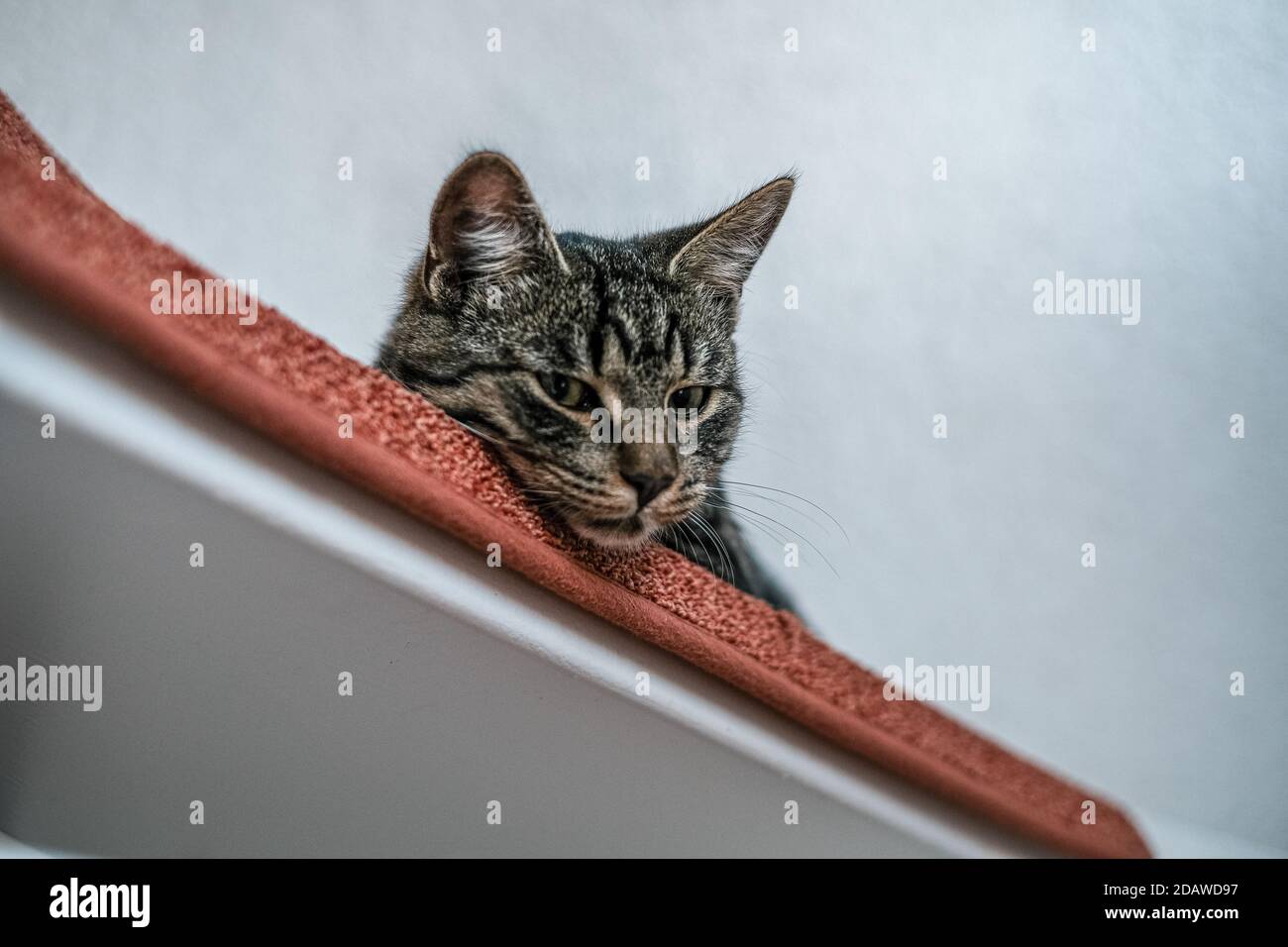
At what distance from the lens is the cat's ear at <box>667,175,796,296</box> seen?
1.12m

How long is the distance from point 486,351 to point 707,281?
371mm

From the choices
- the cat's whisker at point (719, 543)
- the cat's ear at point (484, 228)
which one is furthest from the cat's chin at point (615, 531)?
the cat's ear at point (484, 228)

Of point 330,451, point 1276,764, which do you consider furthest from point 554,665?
point 1276,764

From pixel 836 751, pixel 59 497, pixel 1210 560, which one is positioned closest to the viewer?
pixel 59 497

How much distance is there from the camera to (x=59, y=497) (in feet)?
2.06

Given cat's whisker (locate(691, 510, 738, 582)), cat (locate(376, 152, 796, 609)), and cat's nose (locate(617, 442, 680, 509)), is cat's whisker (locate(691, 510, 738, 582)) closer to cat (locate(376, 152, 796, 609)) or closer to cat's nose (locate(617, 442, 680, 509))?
cat (locate(376, 152, 796, 609))

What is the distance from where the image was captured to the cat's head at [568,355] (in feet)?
2.96

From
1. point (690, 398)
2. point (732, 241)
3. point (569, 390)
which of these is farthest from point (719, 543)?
point (732, 241)

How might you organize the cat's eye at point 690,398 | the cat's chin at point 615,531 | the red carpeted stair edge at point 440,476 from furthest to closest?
the cat's eye at point 690,398 → the cat's chin at point 615,531 → the red carpeted stair edge at point 440,476

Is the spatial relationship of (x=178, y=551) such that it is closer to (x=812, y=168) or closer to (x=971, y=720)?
(x=812, y=168)

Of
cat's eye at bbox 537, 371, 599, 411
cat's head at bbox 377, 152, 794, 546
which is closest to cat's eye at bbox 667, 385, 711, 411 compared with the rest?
cat's head at bbox 377, 152, 794, 546

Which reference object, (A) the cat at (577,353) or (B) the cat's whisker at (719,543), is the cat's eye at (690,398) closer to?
(A) the cat at (577,353)

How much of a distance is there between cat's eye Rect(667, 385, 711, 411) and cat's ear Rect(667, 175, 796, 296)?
0.17m

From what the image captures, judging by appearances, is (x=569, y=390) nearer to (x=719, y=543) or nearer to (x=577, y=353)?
(x=577, y=353)
